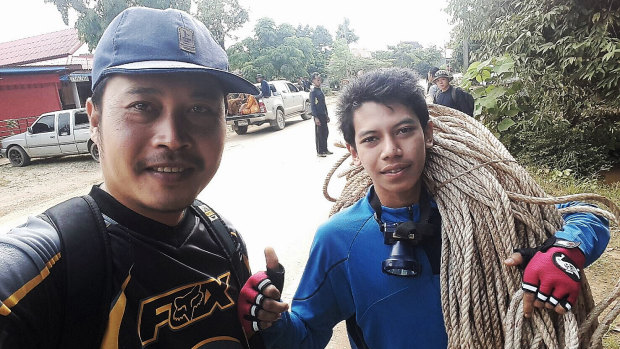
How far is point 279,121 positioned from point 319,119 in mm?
5482

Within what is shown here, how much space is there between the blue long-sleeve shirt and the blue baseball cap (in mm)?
713

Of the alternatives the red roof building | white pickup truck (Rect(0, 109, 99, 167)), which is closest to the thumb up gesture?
white pickup truck (Rect(0, 109, 99, 167))

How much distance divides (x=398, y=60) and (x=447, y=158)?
49625mm

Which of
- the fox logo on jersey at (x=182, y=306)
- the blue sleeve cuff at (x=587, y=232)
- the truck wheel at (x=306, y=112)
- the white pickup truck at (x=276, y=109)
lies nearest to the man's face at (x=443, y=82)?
the blue sleeve cuff at (x=587, y=232)

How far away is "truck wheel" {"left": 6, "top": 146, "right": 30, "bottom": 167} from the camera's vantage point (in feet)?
37.4

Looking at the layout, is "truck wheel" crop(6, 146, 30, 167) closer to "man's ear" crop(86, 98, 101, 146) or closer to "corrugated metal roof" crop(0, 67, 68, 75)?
"corrugated metal roof" crop(0, 67, 68, 75)

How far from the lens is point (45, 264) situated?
0.88m

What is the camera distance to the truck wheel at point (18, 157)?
1140 centimetres

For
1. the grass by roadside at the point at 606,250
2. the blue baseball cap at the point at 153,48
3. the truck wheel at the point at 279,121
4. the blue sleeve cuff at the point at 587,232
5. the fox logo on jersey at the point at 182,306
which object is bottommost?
the truck wheel at the point at 279,121

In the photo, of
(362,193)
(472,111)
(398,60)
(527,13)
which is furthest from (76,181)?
(398,60)

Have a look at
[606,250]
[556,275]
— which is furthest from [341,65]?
[556,275]

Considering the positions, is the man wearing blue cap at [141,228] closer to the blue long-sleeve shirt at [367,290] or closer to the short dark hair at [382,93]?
the blue long-sleeve shirt at [367,290]

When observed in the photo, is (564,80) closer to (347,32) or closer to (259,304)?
(259,304)

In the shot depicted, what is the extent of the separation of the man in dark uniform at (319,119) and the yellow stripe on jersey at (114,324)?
8305 mm
